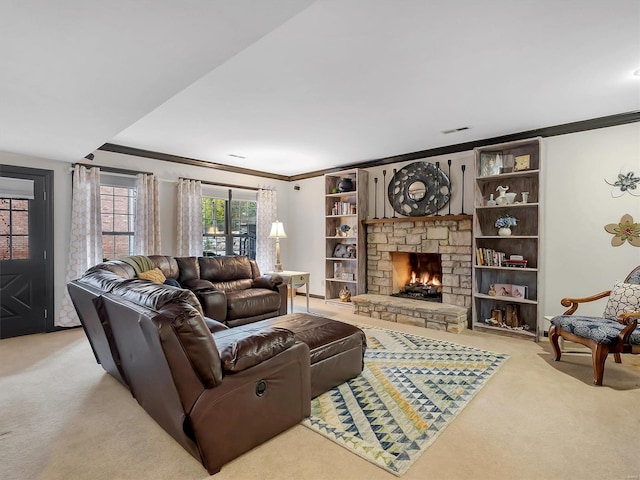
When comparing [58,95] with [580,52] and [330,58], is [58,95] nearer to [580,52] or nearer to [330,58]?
[330,58]

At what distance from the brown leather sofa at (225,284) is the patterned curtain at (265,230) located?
0.96m

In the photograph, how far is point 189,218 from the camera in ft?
18.3

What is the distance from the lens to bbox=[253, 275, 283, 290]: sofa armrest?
5.13m

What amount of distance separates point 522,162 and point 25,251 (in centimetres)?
638

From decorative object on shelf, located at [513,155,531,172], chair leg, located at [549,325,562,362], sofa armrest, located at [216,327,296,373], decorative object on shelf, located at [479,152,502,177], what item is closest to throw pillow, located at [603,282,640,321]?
chair leg, located at [549,325,562,362]

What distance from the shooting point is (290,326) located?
119 inches

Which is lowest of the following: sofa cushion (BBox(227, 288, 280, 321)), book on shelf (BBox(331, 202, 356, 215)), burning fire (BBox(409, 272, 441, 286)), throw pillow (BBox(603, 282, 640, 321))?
sofa cushion (BBox(227, 288, 280, 321))

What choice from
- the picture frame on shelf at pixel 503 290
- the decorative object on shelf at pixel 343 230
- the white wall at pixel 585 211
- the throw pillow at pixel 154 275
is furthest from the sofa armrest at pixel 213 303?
the white wall at pixel 585 211

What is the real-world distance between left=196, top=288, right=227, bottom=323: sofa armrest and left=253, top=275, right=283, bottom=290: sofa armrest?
0.85 metres

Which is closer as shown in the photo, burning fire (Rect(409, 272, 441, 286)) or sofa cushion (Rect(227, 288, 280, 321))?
sofa cushion (Rect(227, 288, 280, 321))

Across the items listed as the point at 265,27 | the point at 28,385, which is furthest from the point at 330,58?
the point at 28,385

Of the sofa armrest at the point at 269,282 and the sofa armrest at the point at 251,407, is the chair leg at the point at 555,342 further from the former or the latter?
the sofa armrest at the point at 269,282

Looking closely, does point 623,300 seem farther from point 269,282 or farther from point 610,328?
point 269,282

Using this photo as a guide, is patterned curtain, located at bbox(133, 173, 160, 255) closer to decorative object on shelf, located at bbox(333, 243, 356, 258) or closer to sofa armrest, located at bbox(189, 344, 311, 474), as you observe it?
decorative object on shelf, located at bbox(333, 243, 356, 258)
